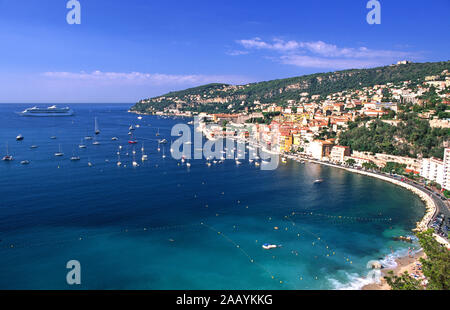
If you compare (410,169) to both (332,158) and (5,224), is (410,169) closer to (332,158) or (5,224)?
(332,158)

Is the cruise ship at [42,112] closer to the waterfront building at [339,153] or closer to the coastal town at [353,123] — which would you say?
the coastal town at [353,123]

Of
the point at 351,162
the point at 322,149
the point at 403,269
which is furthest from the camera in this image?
the point at 322,149

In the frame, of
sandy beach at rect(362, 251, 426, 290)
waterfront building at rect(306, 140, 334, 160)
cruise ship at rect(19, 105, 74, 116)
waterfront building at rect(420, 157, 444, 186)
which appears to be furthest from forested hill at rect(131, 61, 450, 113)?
sandy beach at rect(362, 251, 426, 290)

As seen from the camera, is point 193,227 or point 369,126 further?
point 369,126

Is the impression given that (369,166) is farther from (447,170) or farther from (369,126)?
(369,126)

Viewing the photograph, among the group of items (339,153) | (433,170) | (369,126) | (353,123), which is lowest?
(433,170)

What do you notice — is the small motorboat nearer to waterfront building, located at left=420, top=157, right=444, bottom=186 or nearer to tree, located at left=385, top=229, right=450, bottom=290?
tree, located at left=385, top=229, right=450, bottom=290

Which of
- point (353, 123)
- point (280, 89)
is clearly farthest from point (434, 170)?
point (280, 89)

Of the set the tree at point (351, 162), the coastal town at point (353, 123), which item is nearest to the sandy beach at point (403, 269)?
the coastal town at point (353, 123)
